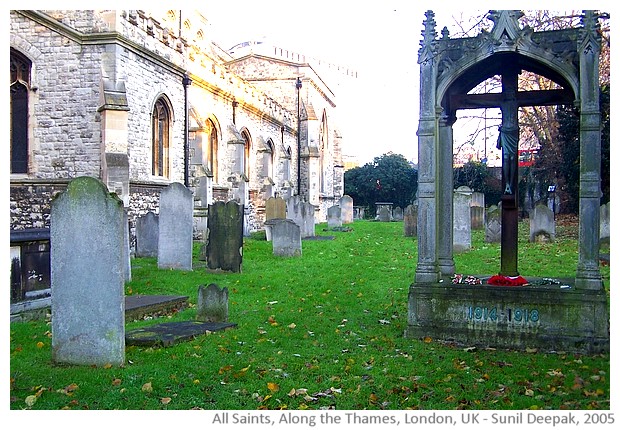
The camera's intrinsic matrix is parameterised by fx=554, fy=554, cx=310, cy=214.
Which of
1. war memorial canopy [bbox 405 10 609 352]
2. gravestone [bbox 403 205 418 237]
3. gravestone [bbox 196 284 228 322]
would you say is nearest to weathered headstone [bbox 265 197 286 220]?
gravestone [bbox 403 205 418 237]

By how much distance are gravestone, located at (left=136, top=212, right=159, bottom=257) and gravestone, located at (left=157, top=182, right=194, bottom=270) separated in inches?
70.3

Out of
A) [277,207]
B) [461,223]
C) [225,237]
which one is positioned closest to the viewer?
[225,237]

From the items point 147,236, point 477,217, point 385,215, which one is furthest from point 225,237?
point 385,215

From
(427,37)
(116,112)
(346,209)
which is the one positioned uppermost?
(116,112)

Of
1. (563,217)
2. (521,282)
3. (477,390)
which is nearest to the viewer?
(477,390)

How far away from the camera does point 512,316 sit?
5.95m

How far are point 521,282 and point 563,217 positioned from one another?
14.3 meters

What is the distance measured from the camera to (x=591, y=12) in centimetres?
585

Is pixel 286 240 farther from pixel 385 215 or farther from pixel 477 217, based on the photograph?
pixel 385 215

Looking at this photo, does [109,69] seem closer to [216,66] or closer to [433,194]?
[216,66]

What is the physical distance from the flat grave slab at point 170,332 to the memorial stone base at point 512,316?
7.73 ft

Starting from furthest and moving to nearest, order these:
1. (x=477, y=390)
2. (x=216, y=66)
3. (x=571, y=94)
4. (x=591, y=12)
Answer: (x=216, y=66)
(x=571, y=94)
(x=591, y=12)
(x=477, y=390)

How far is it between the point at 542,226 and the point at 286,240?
22.8 feet
